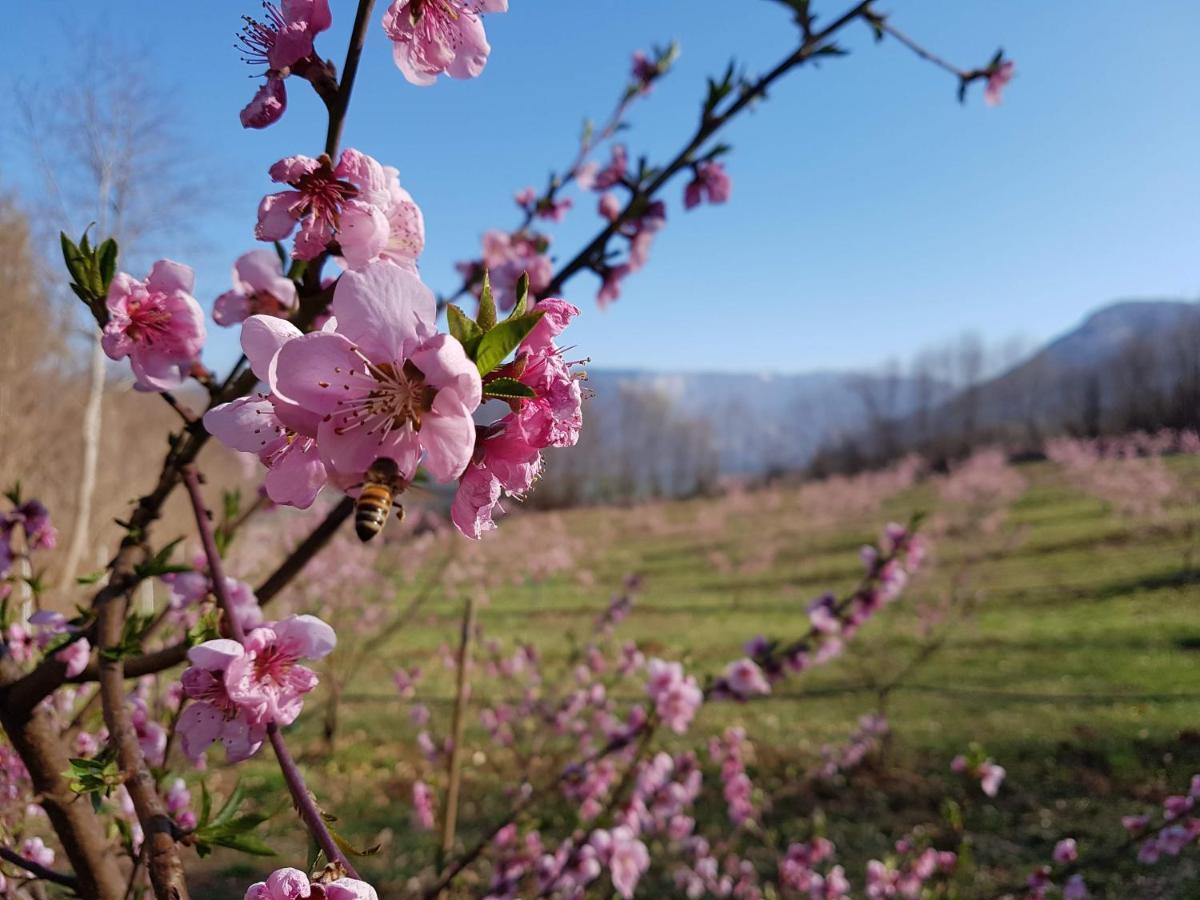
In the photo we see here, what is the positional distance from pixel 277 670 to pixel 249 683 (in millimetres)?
44

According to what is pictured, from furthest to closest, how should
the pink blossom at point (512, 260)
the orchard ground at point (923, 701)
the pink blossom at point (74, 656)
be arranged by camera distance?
1. the orchard ground at point (923, 701)
2. the pink blossom at point (512, 260)
3. the pink blossom at point (74, 656)

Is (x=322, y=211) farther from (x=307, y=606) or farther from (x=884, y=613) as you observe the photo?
(x=884, y=613)

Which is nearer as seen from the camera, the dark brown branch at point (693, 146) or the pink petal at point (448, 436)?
the pink petal at point (448, 436)

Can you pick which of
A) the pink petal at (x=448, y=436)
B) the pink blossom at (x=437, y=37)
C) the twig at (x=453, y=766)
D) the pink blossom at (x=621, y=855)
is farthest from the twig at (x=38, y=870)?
the pink blossom at (x=621, y=855)

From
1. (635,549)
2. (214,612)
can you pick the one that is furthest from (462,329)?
(635,549)

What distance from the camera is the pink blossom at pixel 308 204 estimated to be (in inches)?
25.5

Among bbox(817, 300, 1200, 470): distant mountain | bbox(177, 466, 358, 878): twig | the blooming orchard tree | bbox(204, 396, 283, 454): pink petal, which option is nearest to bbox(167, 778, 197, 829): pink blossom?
the blooming orchard tree

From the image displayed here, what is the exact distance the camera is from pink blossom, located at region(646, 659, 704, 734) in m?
2.17

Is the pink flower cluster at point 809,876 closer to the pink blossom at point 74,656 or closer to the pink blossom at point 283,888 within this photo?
the pink blossom at point 74,656

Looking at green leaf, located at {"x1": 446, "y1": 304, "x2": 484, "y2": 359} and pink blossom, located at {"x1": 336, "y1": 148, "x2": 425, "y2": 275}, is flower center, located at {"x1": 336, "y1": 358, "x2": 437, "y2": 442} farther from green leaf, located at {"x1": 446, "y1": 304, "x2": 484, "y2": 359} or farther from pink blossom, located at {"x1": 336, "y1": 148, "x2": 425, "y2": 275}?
pink blossom, located at {"x1": 336, "y1": 148, "x2": 425, "y2": 275}

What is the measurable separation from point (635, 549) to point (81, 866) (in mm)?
18922

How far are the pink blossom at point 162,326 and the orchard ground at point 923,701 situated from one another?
58cm

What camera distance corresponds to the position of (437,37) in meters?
0.72

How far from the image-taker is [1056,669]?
285 inches
